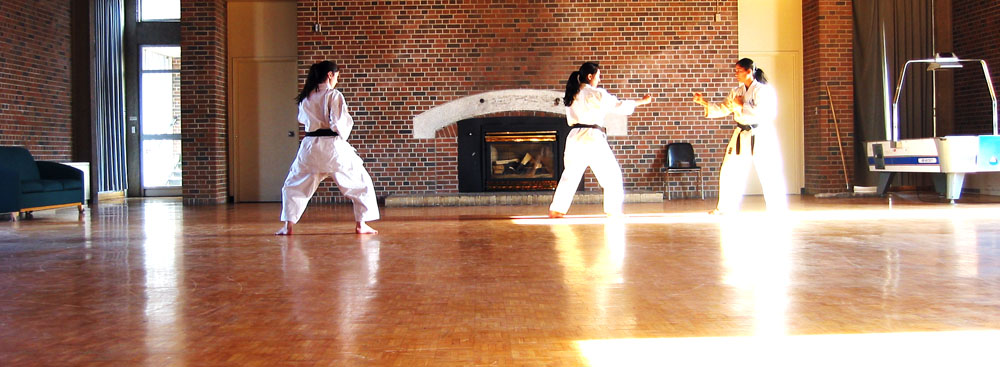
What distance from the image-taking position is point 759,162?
693 centimetres

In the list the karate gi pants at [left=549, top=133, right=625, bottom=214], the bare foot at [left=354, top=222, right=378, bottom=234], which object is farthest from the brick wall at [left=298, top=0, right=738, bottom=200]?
the bare foot at [left=354, top=222, right=378, bottom=234]

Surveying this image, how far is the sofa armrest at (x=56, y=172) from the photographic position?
8820 millimetres

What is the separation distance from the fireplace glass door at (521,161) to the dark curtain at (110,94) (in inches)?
237

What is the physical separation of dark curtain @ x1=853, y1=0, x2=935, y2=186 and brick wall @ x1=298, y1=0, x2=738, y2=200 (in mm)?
1825

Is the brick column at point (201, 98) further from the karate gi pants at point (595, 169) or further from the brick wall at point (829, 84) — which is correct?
the brick wall at point (829, 84)

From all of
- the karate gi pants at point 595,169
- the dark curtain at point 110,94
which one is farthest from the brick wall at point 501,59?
the dark curtain at point 110,94

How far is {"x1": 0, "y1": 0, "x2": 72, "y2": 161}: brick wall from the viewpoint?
9.86 m

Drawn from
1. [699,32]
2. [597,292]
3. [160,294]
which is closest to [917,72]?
[699,32]

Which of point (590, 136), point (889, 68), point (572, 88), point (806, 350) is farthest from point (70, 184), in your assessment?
point (889, 68)

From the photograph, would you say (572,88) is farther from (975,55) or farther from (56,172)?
(975,55)

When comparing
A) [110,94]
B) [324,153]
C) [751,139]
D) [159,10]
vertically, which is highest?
[159,10]

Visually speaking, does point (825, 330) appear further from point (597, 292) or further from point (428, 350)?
point (428, 350)

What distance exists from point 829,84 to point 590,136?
5.01 meters

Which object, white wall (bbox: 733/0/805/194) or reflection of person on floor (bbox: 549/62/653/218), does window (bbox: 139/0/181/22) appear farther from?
white wall (bbox: 733/0/805/194)
